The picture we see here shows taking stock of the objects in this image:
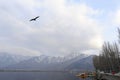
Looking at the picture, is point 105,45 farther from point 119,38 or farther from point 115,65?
point 119,38

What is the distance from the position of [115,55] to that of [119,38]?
60.2 ft

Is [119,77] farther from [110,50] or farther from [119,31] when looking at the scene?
[110,50]

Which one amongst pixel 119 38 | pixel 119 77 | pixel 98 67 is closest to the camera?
pixel 119 77

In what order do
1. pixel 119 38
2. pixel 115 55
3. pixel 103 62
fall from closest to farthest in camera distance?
pixel 119 38
pixel 115 55
pixel 103 62

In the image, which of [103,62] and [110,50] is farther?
[103,62]

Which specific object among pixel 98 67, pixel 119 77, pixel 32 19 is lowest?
pixel 119 77

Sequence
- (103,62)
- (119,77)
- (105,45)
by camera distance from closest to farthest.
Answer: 1. (119,77)
2. (105,45)
3. (103,62)

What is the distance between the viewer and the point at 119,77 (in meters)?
55.6

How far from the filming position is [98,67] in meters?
148

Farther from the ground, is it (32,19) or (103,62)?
(103,62)

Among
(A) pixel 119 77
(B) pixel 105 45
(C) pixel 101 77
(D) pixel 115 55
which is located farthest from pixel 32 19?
(B) pixel 105 45

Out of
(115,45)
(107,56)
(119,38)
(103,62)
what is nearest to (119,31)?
(119,38)

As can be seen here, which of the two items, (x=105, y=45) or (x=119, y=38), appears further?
(x=105, y=45)

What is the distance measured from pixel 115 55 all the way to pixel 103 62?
19.5m
